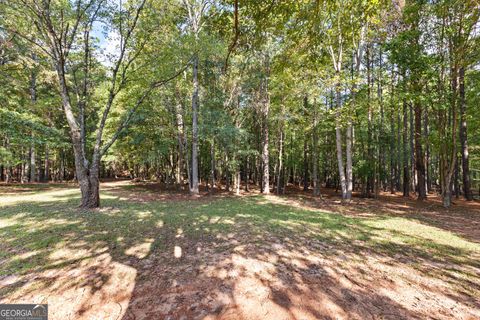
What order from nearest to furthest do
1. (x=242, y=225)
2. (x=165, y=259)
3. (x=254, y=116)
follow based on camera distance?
(x=165, y=259) < (x=242, y=225) < (x=254, y=116)

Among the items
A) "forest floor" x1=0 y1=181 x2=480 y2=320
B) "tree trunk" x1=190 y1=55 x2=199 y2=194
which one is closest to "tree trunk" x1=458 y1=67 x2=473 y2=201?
"forest floor" x1=0 y1=181 x2=480 y2=320

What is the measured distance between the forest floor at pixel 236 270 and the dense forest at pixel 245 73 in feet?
10.2

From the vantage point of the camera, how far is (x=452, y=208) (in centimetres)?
1103

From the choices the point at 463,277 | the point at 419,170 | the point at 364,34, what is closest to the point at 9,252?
the point at 463,277

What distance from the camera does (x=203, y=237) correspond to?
5285 mm

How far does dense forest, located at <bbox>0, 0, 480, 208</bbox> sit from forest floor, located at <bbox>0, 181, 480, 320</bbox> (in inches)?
122

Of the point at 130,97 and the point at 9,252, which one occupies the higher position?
the point at 130,97

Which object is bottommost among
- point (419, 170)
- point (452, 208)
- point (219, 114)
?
point (452, 208)

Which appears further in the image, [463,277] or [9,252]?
[9,252]

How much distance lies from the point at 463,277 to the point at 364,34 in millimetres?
11903

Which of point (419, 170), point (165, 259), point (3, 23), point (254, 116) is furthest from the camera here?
point (254, 116)

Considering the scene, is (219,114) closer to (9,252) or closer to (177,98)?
(177,98)
